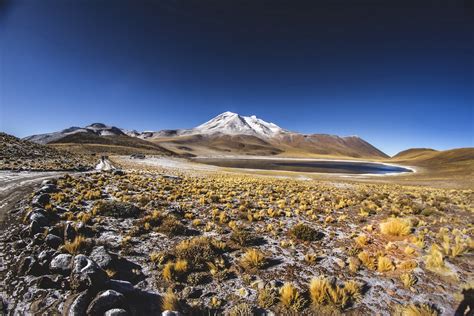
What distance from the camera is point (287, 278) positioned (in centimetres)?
539

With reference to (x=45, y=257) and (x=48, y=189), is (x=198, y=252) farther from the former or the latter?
(x=48, y=189)

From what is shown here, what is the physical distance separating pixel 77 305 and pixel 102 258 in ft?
5.20

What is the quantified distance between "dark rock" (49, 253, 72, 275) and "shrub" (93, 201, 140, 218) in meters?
4.06

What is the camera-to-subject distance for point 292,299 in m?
4.49

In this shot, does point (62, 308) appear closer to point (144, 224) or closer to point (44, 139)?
point (144, 224)

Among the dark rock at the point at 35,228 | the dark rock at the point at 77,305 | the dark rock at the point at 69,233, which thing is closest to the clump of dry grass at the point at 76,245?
the dark rock at the point at 69,233

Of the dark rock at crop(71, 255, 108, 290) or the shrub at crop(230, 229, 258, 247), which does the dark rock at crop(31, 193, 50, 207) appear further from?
the shrub at crop(230, 229, 258, 247)

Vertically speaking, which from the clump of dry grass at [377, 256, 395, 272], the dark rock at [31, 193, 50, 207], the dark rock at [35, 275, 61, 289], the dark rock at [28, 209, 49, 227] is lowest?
the dark rock at [35, 275, 61, 289]

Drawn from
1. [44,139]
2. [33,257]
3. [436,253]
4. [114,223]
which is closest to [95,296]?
[33,257]

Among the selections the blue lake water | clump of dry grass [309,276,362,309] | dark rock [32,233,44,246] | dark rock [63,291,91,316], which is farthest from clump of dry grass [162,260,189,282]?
the blue lake water

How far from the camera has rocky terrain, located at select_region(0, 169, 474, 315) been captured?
434 centimetres

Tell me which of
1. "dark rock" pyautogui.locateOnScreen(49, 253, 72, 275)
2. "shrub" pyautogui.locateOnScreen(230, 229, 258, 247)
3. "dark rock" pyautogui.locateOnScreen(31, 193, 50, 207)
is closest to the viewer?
"dark rock" pyautogui.locateOnScreen(49, 253, 72, 275)

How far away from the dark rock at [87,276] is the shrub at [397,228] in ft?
30.6

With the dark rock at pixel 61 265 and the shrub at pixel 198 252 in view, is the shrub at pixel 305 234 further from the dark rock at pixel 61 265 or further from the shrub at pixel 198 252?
the dark rock at pixel 61 265
